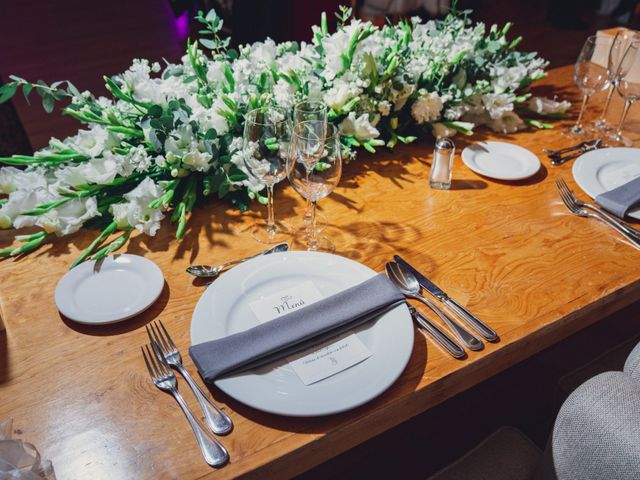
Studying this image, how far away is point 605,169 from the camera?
1366mm

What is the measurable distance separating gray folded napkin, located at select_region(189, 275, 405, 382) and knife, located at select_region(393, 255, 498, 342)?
0.35ft

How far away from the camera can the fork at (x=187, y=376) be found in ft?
2.41

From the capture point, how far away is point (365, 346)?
2.75 feet

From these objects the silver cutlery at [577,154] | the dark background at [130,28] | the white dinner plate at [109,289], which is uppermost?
the white dinner plate at [109,289]

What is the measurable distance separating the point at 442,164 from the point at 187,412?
84 centimetres

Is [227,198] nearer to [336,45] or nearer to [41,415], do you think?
[336,45]

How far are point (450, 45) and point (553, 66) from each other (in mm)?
905

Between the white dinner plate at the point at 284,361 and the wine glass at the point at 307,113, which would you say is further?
the wine glass at the point at 307,113

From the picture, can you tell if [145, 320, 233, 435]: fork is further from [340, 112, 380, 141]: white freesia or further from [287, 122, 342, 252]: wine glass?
[340, 112, 380, 141]: white freesia

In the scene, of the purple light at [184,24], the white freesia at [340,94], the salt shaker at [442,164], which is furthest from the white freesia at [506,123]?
the purple light at [184,24]

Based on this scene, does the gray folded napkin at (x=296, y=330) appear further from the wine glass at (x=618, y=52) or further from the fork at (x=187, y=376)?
the wine glass at (x=618, y=52)

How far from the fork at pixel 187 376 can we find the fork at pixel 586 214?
0.92m

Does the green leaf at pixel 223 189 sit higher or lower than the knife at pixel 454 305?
higher

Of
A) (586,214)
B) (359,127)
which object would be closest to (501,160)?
(586,214)
